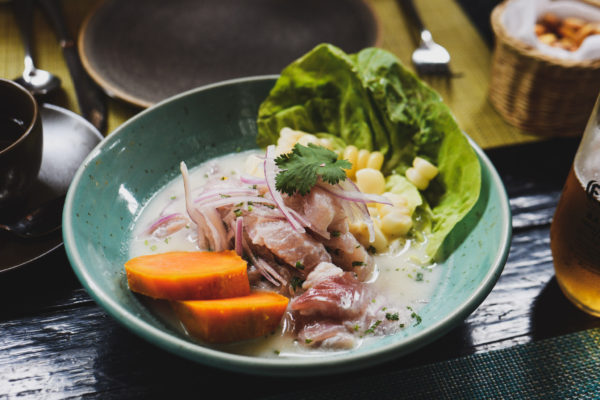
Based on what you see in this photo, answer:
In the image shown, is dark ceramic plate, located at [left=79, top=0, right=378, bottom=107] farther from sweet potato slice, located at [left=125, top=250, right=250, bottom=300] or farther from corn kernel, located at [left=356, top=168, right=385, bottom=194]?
sweet potato slice, located at [left=125, top=250, right=250, bottom=300]

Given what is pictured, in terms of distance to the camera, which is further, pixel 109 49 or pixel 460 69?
pixel 460 69

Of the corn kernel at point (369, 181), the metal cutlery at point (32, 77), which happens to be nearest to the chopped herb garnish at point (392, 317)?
the corn kernel at point (369, 181)

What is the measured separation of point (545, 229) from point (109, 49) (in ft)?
8.10

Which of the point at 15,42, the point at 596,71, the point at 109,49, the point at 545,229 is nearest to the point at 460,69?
the point at 596,71

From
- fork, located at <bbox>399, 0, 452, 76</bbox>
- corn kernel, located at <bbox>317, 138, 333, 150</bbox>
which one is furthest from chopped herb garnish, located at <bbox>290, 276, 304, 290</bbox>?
fork, located at <bbox>399, 0, 452, 76</bbox>

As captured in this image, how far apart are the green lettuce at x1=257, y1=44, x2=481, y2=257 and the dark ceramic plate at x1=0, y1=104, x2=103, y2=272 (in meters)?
0.82

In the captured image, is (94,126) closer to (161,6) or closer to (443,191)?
(161,6)

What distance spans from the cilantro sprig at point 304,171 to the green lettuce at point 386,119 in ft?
1.48

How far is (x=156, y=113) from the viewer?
2.37m

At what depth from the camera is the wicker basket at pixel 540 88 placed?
8.52 ft

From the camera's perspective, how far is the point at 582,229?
1.87 m

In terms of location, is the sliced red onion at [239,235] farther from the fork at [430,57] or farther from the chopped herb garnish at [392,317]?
the fork at [430,57]

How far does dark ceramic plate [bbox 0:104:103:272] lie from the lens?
1.99 metres

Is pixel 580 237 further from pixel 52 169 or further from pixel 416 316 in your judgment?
pixel 52 169
